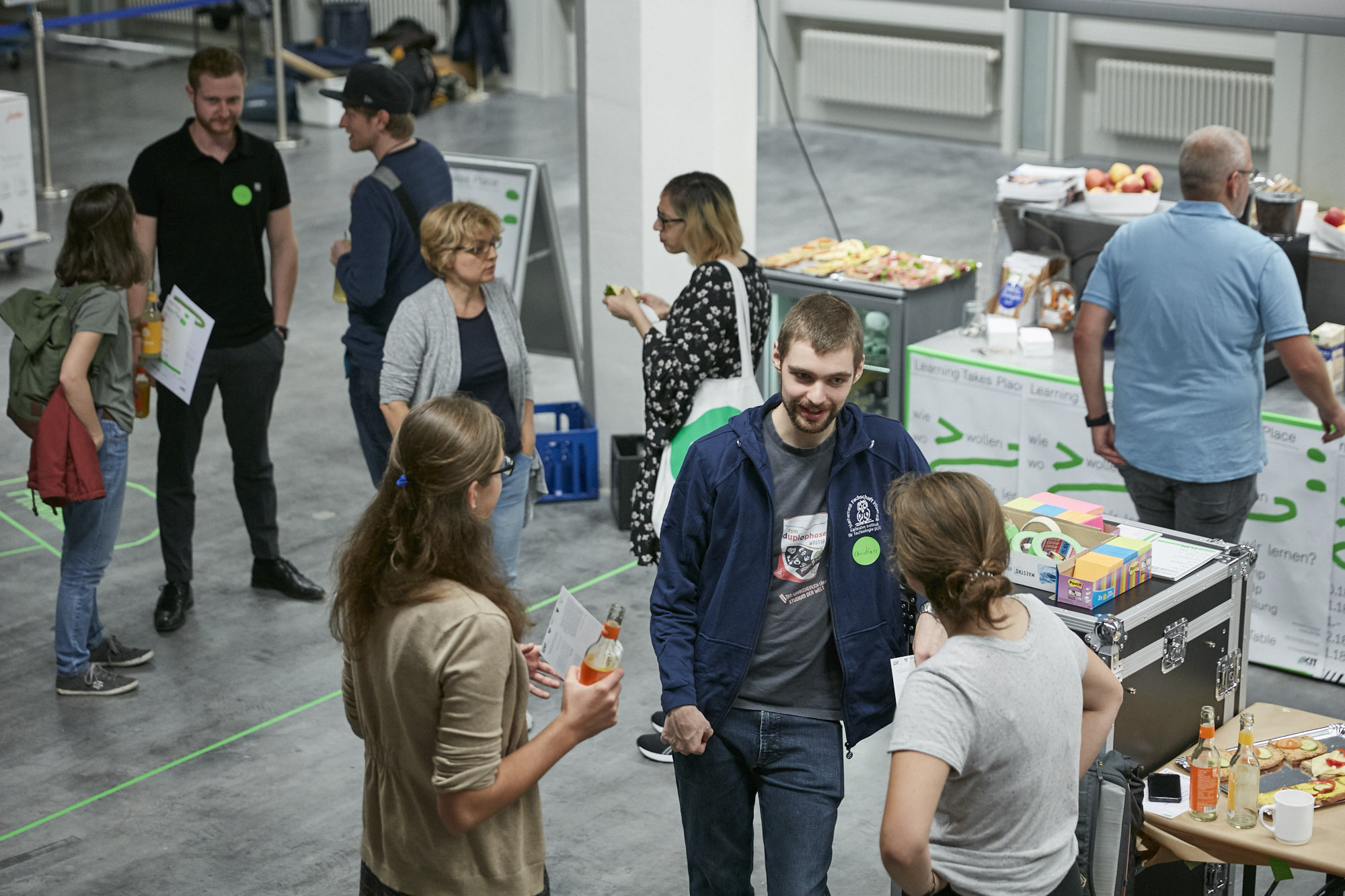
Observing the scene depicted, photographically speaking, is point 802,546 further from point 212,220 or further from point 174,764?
point 212,220

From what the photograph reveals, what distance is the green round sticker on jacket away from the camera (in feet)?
9.86

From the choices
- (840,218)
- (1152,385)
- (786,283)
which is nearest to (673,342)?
(1152,385)

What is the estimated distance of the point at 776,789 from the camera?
9.96 feet

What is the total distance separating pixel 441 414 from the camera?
97.8 inches

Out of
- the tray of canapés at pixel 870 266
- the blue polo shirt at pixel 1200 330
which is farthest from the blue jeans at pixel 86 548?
the blue polo shirt at pixel 1200 330

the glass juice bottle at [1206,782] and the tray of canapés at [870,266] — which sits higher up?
the tray of canapés at [870,266]

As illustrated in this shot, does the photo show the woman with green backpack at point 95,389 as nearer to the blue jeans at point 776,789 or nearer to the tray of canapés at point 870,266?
the blue jeans at point 776,789

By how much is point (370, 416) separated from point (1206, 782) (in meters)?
3.08

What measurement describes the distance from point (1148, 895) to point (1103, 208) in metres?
3.47

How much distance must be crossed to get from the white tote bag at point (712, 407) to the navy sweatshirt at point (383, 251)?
1.17 meters

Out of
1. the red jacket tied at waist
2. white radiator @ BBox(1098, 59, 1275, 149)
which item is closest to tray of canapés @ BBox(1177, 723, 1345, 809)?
the red jacket tied at waist

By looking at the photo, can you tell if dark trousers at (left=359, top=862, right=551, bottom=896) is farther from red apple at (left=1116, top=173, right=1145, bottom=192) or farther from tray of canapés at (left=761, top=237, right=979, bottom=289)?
A: red apple at (left=1116, top=173, right=1145, bottom=192)

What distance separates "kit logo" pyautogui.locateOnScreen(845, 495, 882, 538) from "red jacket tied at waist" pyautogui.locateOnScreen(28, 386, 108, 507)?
283 centimetres

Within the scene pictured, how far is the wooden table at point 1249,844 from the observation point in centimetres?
297
